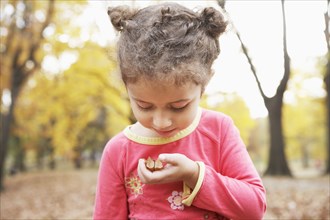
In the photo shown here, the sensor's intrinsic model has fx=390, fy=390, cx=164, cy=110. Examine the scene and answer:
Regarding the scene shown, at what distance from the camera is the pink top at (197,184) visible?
1607mm

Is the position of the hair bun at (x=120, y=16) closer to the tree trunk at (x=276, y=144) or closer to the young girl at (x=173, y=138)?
the young girl at (x=173, y=138)

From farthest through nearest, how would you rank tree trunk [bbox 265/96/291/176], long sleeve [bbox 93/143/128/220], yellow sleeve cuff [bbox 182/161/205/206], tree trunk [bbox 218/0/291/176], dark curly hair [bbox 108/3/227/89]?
tree trunk [bbox 265/96/291/176] → tree trunk [bbox 218/0/291/176] → long sleeve [bbox 93/143/128/220] → yellow sleeve cuff [bbox 182/161/205/206] → dark curly hair [bbox 108/3/227/89]

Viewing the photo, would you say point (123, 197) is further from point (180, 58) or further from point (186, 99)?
point (180, 58)

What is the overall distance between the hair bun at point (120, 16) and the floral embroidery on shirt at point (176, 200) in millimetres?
756

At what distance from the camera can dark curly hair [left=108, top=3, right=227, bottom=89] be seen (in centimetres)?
148

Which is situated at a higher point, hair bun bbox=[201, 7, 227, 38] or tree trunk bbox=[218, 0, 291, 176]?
hair bun bbox=[201, 7, 227, 38]

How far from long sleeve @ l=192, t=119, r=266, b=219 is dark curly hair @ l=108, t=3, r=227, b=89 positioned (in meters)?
0.38

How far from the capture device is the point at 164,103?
4.95 feet

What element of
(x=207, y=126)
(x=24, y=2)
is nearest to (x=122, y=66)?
(x=207, y=126)

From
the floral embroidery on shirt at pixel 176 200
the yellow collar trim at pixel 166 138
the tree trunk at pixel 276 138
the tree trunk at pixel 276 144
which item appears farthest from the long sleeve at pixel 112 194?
the tree trunk at pixel 276 144

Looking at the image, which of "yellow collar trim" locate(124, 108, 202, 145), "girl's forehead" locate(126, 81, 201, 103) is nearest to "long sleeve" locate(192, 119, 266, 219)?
"yellow collar trim" locate(124, 108, 202, 145)

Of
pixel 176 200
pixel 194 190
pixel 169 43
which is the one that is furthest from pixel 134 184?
pixel 169 43

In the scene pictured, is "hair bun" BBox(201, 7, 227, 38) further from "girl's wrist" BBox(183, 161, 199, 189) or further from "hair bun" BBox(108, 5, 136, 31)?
"girl's wrist" BBox(183, 161, 199, 189)

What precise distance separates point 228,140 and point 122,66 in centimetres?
60
